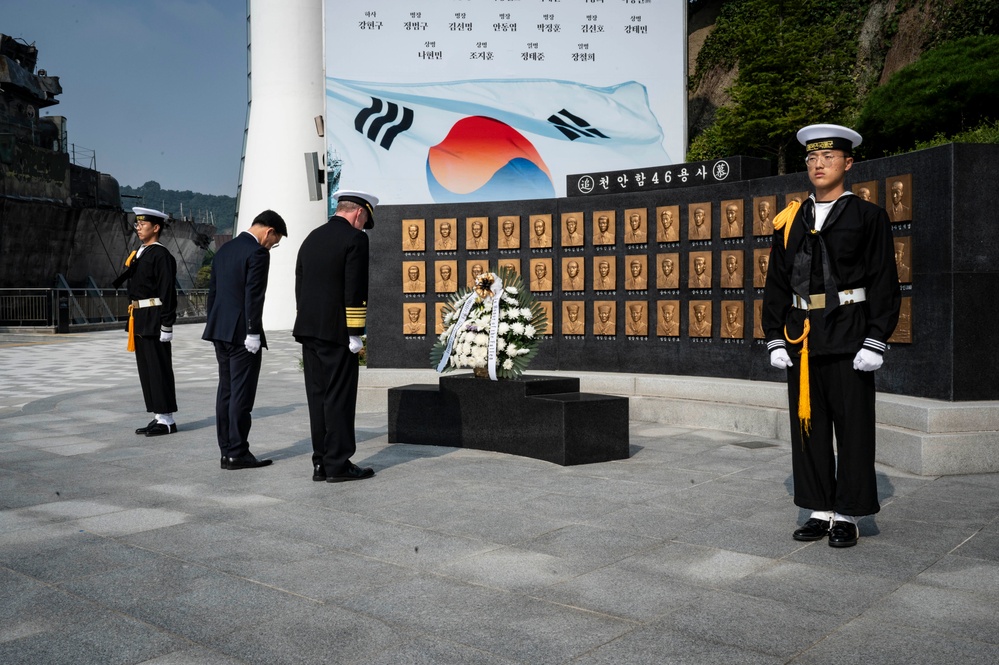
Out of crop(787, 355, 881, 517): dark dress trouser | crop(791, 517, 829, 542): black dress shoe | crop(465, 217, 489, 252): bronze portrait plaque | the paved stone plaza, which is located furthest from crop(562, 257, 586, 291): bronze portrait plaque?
crop(791, 517, 829, 542): black dress shoe

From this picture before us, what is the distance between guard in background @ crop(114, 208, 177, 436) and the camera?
9.95m

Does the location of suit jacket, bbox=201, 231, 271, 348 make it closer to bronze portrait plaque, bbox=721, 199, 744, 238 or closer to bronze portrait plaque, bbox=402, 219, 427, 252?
bronze portrait plaque, bbox=402, 219, 427, 252

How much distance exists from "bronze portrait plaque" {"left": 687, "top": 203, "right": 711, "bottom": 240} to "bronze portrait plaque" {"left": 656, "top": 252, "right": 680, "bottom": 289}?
32 cm

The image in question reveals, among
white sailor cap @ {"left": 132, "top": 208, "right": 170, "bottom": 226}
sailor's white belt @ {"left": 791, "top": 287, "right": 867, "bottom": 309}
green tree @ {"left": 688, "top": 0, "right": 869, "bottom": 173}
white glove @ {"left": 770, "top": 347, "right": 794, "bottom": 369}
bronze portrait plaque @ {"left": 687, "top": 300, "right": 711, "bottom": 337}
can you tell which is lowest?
white glove @ {"left": 770, "top": 347, "right": 794, "bottom": 369}

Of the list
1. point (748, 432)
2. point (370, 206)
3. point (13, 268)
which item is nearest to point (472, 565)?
point (370, 206)

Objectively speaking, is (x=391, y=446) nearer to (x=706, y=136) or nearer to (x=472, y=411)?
(x=472, y=411)

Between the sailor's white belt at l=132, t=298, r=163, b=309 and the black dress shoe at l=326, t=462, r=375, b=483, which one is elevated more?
the sailor's white belt at l=132, t=298, r=163, b=309

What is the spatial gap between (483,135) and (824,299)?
2326cm

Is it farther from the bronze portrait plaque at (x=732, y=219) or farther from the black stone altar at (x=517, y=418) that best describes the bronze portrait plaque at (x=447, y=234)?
the bronze portrait plaque at (x=732, y=219)

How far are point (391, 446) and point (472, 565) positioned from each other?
14.2 ft

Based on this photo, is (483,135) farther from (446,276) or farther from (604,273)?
(604,273)

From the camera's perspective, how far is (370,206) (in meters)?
7.70

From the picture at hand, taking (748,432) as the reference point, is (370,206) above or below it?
above

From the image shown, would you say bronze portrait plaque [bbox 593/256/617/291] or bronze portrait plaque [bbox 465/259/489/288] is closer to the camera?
bronze portrait plaque [bbox 593/256/617/291]
